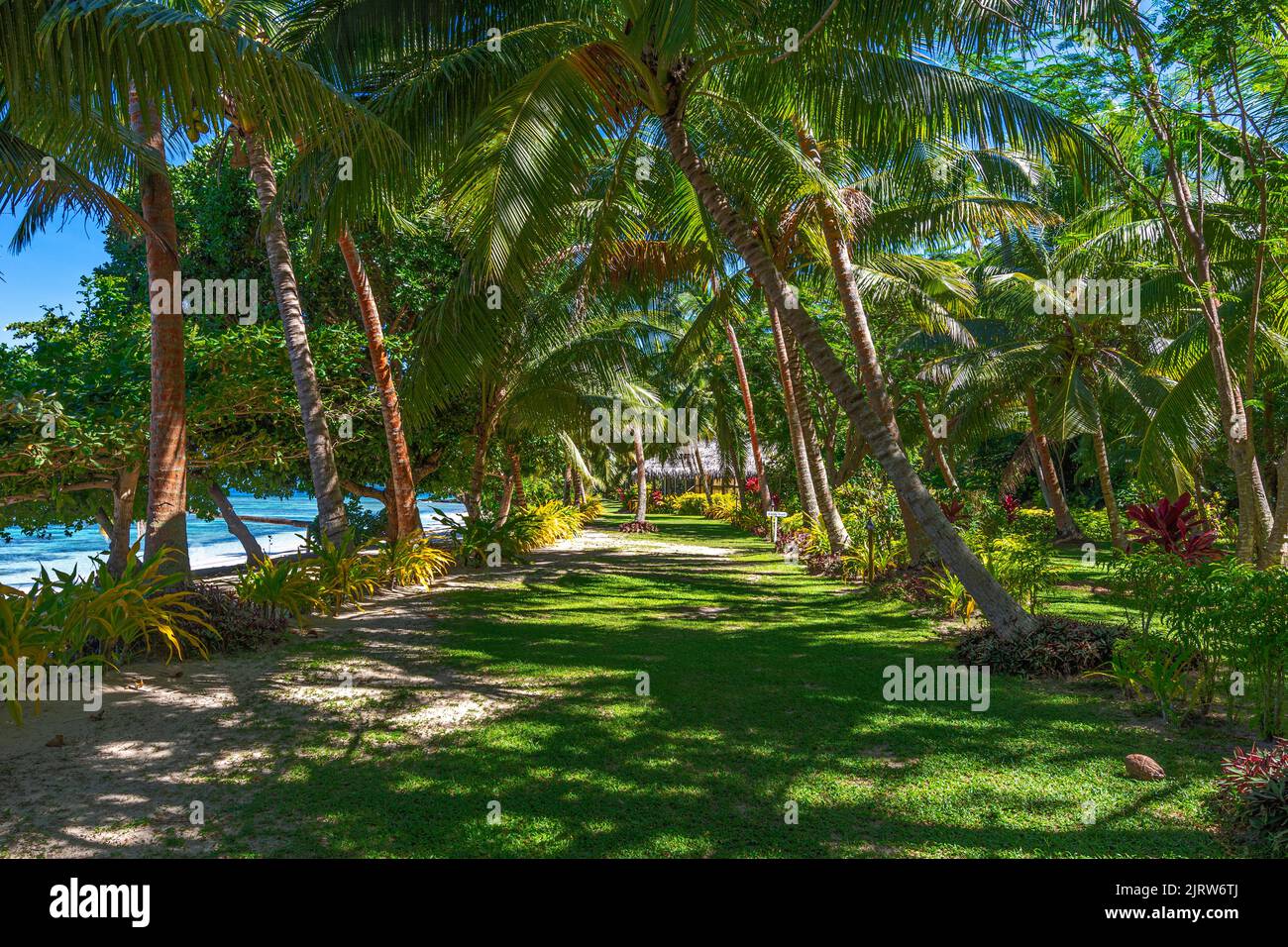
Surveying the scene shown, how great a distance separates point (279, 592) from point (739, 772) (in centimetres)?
625

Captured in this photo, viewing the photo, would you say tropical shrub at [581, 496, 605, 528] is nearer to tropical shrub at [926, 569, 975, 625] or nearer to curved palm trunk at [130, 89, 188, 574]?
tropical shrub at [926, 569, 975, 625]

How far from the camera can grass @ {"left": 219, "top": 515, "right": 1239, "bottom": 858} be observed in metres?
3.66

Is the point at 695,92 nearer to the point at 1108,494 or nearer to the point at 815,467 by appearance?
the point at 815,467

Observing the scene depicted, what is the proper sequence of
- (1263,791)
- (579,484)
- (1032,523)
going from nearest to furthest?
(1263,791)
(1032,523)
(579,484)

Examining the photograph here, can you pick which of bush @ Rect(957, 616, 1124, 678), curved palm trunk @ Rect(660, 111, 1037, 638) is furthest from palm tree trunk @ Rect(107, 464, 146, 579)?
bush @ Rect(957, 616, 1124, 678)

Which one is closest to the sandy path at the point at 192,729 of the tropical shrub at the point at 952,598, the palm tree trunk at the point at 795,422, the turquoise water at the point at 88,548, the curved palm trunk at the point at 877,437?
the curved palm trunk at the point at 877,437

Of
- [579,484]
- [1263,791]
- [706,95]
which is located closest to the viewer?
[1263,791]

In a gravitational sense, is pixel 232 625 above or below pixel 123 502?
below

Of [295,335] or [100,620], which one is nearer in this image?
[100,620]

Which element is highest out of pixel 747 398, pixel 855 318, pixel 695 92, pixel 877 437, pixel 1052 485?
pixel 695 92

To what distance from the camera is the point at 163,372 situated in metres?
7.75

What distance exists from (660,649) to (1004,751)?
12.5 ft

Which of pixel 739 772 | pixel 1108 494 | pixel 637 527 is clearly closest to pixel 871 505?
pixel 1108 494
